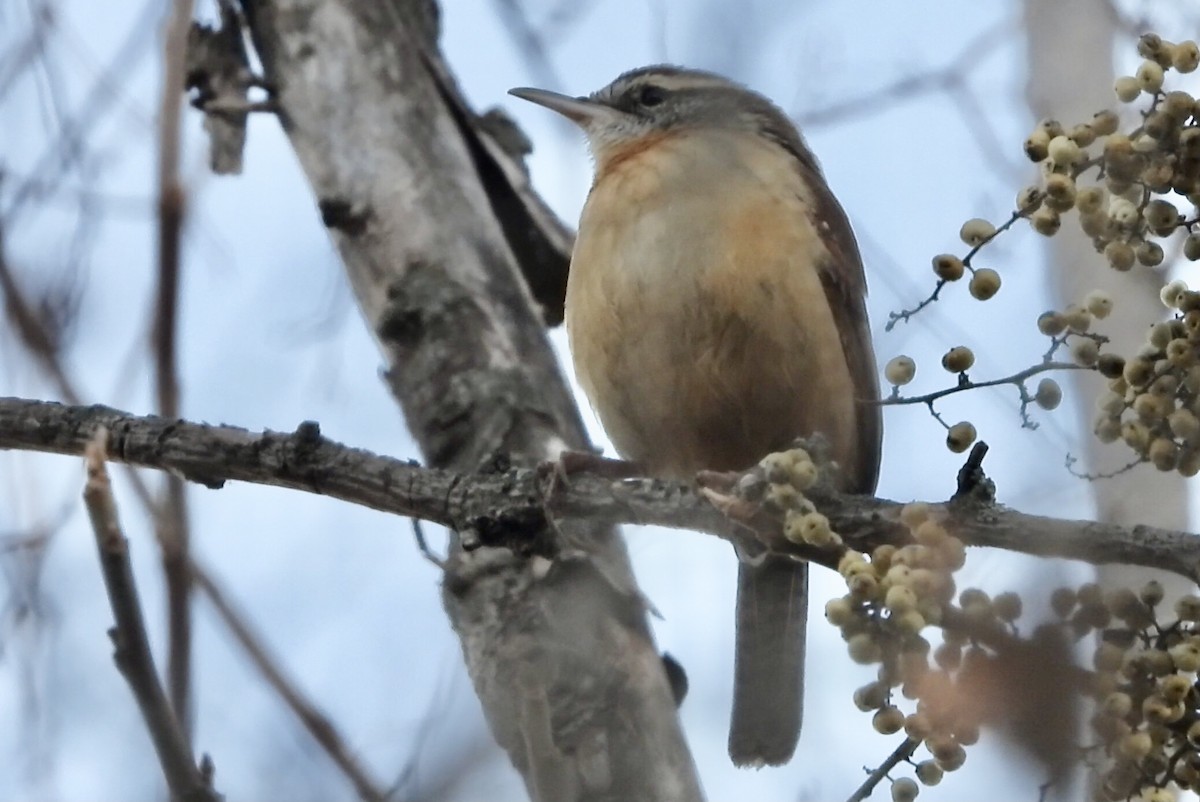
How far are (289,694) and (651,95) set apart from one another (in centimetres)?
298

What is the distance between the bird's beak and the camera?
5.45 metres

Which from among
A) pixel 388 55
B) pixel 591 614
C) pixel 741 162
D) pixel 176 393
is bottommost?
pixel 591 614

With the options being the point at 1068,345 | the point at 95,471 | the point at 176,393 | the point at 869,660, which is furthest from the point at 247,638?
the point at 1068,345

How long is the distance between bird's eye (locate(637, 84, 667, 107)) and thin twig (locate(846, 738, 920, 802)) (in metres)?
3.42

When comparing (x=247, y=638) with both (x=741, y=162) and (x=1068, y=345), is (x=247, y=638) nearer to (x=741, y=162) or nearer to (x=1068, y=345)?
(x=1068, y=345)

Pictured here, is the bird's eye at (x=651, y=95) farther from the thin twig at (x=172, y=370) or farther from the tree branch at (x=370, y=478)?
the tree branch at (x=370, y=478)

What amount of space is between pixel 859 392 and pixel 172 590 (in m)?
2.36

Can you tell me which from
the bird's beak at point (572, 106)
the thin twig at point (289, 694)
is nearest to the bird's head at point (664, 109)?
the bird's beak at point (572, 106)

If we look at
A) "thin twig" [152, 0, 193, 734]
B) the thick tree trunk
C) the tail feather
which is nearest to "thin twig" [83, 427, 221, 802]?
"thin twig" [152, 0, 193, 734]

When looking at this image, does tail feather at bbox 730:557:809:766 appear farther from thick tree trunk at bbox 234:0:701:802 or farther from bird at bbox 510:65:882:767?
thick tree trunk at bbox 234:0:701:802

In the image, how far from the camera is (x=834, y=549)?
260 centimetres

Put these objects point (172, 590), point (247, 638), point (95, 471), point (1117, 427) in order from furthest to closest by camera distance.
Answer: point (247, 638) < point (172, 590) < point (1117, 427) < point (95, 471)

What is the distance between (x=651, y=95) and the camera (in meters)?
5.42

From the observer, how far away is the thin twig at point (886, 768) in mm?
2350
